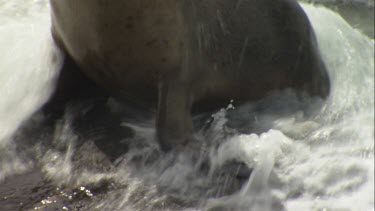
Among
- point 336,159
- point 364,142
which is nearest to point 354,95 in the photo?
point 364,142

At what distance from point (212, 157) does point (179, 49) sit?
56cm

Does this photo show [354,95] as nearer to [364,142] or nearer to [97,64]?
[364,142]

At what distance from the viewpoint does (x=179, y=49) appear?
9.18 ft

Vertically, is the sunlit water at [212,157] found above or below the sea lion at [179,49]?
below

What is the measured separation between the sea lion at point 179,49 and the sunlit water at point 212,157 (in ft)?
0.51

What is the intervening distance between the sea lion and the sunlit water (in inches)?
6.1

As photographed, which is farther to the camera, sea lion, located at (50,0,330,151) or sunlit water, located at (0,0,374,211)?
sea lion, located at (50,0,330,151)

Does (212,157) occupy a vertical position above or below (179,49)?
below

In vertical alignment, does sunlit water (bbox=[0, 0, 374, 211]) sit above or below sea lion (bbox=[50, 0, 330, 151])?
below

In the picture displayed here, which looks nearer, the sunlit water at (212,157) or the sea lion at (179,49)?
the sunlit water at (212,157)

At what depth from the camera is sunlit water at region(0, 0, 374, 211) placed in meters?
2.34

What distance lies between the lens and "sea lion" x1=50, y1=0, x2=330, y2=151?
2627 millimetres

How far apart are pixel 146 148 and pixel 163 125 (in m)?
0.14

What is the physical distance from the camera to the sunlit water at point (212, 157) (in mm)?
2340
